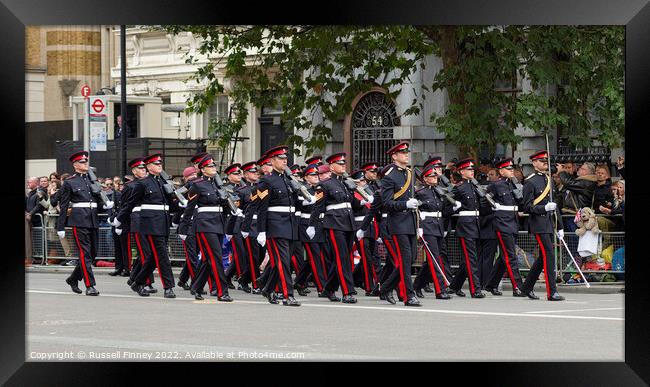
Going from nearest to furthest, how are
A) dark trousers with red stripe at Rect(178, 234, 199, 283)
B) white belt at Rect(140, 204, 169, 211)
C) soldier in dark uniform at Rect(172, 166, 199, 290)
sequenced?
white belt at Rect(140, 204, 169, 211) → soldier in dark uniform at Rect(172, 166, 199, 290) → dark trousers with red stripe at Rect(178, 234, 199, 283)

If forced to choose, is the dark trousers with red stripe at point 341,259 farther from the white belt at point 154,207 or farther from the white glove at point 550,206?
the white glove at point 550,206

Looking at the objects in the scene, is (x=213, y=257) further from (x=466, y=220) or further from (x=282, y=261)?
(x=466, y=220)

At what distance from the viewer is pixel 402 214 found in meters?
15.7

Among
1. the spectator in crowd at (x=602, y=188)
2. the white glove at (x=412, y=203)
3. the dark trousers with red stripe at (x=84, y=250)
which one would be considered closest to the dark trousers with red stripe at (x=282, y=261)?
the white glove at (x=412, y=203)

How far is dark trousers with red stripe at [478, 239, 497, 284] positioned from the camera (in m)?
17.9

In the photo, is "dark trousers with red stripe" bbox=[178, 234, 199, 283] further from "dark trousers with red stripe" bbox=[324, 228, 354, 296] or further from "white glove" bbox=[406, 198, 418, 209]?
"white glove" bbox=[406, 198, 418, 209]

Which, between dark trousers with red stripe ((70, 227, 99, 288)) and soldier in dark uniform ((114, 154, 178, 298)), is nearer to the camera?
soldier in dark uniform ((114, 154, 178, 298))

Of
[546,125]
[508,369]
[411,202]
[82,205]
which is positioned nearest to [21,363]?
[508,369]

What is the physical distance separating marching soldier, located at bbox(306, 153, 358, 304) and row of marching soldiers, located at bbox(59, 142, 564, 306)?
0.01 meters

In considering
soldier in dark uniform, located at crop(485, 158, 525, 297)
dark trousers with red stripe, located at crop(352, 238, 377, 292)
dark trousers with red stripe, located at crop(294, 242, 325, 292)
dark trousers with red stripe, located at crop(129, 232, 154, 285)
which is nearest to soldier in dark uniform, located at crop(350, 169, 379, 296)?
dark trousers with red stripe, located at crop(352, 238, 377, 292)

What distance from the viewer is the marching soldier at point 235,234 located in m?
18.7

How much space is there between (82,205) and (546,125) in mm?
6356
